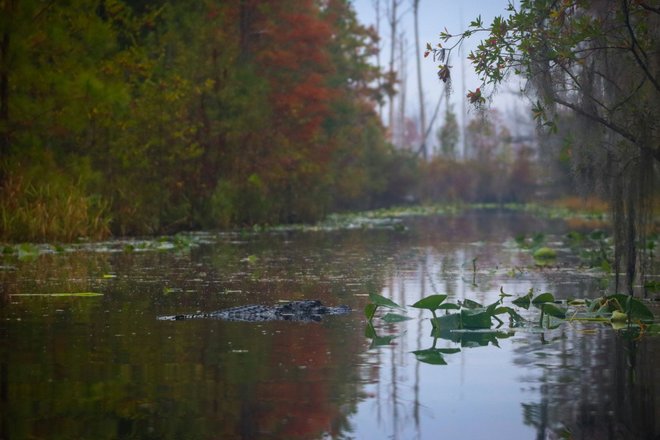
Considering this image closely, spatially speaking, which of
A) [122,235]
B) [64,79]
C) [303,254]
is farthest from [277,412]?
[122,235]

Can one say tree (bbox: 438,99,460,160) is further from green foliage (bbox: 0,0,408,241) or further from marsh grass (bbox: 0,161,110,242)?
marsh grass (bbox: 0,161,110,242)

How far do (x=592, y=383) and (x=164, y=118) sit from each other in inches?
856

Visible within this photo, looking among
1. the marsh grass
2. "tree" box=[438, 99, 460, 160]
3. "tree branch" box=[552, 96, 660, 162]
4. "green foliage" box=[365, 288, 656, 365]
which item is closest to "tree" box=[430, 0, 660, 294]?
"tree branch" box=[552, 96, 660, 162]

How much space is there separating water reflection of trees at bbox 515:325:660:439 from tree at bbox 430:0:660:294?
231cm

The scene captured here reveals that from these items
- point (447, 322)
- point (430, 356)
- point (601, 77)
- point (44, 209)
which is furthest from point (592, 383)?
point (44, 209)

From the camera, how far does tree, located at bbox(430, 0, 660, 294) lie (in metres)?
10.2

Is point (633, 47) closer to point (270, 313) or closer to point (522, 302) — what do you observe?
point (522, 302)

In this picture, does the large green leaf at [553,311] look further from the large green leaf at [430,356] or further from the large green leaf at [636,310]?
the large green leaf at [430,356]

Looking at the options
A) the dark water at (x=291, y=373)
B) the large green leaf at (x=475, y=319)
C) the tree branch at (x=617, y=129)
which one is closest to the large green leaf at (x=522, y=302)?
the dark water at (x=291, y=373)

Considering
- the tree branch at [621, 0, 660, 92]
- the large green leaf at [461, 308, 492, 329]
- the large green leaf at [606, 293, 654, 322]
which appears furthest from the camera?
the tree branch at [621, 0, 660, 92]

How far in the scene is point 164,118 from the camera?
26906 millimetres

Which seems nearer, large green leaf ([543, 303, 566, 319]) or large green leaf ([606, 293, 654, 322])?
large green leaf ([606, 293, 654, 322])

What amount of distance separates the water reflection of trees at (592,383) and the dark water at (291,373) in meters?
0.01

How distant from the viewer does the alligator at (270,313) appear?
363 inches
